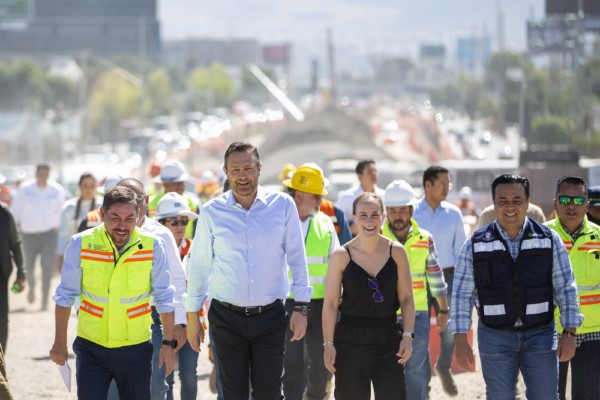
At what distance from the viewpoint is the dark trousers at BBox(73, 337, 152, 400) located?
292 inches

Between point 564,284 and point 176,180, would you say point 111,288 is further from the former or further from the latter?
point 176,180

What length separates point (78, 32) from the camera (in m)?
162

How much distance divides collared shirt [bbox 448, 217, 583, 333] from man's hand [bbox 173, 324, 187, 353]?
1.52 metres

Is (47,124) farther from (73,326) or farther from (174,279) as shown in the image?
(174,279)

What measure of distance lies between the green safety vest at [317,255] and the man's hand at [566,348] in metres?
2.40

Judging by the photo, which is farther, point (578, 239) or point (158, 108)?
point (158, 108)

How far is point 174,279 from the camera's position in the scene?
28.0 feet

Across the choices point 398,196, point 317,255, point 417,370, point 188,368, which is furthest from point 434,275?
point 188,368

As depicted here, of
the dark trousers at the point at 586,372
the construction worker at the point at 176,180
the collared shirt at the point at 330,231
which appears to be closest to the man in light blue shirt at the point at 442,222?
the collared shirt at the point at 330,231

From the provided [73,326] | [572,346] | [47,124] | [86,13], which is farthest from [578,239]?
[86,13]

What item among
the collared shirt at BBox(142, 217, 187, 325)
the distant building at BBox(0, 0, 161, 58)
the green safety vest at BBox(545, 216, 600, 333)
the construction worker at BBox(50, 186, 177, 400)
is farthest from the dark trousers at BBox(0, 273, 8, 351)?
the distant building at BBox(0, 0, 161, 58)

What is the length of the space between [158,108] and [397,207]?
5102 inches

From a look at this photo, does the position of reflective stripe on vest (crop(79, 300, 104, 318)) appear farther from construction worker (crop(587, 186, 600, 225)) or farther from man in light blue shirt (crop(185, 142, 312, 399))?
construction worker (crop(587, 186, 600, 225))

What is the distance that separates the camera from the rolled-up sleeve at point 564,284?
7520mm
